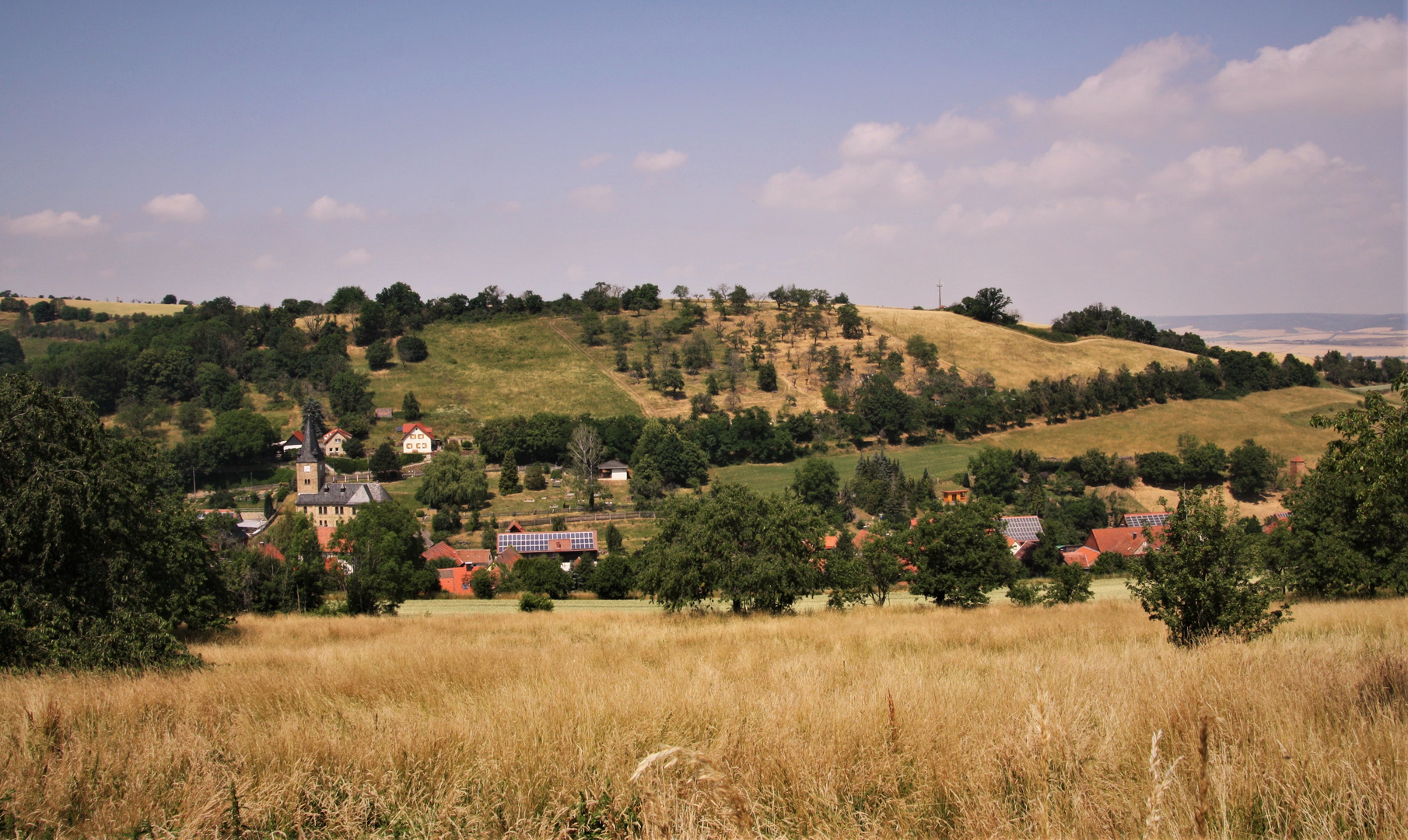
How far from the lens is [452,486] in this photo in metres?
75.1

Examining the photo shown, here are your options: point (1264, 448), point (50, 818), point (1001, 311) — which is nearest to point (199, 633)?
point (50, 818)

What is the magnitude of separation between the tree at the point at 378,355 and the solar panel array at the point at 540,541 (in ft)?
199

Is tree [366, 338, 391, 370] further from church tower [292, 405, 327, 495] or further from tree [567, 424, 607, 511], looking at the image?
tree [567, 424, 607, 511]

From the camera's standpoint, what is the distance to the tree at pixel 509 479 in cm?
8094

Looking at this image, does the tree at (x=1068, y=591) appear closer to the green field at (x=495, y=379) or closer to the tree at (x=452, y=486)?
the tree at (x=452, y=486)

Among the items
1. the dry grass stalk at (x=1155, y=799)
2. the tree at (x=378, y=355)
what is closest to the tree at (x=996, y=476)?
the dry grass stalk at (x=1155, y=799)

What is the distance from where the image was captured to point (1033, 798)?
4.02 metres

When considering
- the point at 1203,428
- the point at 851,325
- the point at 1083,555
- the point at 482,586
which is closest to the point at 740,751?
the point at 482,586

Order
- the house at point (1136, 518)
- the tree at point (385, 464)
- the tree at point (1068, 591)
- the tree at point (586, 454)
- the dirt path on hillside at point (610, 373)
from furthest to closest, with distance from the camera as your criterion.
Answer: the dirt path on hillside at point (610, 373)
the tree at point (586, 454)
the tree at point (385, 464)
the house at point (1136, 518)
the tree at point (1068, 591)

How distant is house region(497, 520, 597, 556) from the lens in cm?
6400

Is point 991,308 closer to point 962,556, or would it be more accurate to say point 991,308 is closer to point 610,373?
point 610,373

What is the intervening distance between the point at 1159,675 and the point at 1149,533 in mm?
5274

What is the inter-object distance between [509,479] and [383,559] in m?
34.3

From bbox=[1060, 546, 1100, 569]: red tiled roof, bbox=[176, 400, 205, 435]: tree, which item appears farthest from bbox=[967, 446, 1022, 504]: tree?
bbox=[176, 400, 205, 435]: tree
